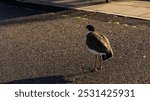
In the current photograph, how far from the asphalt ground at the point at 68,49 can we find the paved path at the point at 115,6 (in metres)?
0.45

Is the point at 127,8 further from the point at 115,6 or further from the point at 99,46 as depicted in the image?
the point at 99,46

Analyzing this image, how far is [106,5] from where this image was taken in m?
13.5

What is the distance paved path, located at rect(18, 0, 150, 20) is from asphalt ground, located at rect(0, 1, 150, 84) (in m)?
0.45

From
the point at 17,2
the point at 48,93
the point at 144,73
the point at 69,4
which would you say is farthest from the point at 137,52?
the point at 17,2

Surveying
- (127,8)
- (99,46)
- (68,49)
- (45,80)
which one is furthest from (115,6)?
(45,80)

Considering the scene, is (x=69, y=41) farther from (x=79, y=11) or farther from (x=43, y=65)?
(x=79, y=11)

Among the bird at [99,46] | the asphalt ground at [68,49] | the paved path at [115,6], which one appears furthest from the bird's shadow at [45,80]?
the paved path at [115,6]

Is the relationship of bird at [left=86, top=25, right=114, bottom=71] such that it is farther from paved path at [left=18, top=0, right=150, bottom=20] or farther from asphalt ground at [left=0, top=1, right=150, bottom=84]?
paved path at [left=18, top=0, right=150, bottom=20]

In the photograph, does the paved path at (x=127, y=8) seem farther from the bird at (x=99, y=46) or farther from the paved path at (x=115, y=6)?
the bird at (x=99, y=46)

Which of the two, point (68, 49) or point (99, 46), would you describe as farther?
point (68, 49)

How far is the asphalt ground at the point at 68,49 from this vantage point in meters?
7.54

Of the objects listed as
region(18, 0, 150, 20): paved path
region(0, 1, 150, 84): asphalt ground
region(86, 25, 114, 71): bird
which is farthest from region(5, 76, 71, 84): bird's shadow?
region(18, 0, 150, 20): paved path

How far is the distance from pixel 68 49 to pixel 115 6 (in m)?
4.62

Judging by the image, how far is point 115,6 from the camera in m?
13.3
